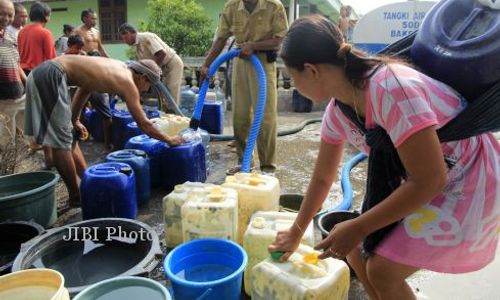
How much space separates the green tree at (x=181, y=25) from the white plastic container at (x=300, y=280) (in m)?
10.3

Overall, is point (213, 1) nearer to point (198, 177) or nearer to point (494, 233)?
point (198, 177)

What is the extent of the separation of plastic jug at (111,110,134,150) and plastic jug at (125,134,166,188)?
1198 millimetres

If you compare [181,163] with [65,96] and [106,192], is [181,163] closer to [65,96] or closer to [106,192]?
[106,192]

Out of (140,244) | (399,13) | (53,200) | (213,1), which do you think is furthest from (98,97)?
(213,1)

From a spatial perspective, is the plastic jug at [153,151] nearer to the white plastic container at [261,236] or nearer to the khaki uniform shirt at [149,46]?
the white plastic container at [261,236]

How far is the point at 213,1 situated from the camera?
13.6 m

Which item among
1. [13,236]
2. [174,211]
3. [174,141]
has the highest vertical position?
[174,141]

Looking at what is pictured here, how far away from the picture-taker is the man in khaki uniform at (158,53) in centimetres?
647

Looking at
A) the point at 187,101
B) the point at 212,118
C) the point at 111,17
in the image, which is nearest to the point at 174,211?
the point at 212,118

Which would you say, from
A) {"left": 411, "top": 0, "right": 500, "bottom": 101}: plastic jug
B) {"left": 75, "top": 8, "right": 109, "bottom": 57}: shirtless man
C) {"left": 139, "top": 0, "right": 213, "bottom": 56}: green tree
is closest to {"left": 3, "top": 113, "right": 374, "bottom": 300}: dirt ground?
{"left": 411, "top": 0, "right": 500, "bottom": 101}: plastic jug

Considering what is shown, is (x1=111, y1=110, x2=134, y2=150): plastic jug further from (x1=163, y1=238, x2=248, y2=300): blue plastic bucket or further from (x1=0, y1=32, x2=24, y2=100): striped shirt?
(x1=163, y1=238, x2=248, y2=300): blue plastic bucket

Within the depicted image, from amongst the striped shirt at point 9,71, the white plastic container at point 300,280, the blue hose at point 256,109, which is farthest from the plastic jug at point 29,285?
the striped shirt at point 9,71

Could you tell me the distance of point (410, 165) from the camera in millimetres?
1212

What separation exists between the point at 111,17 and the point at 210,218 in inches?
578
